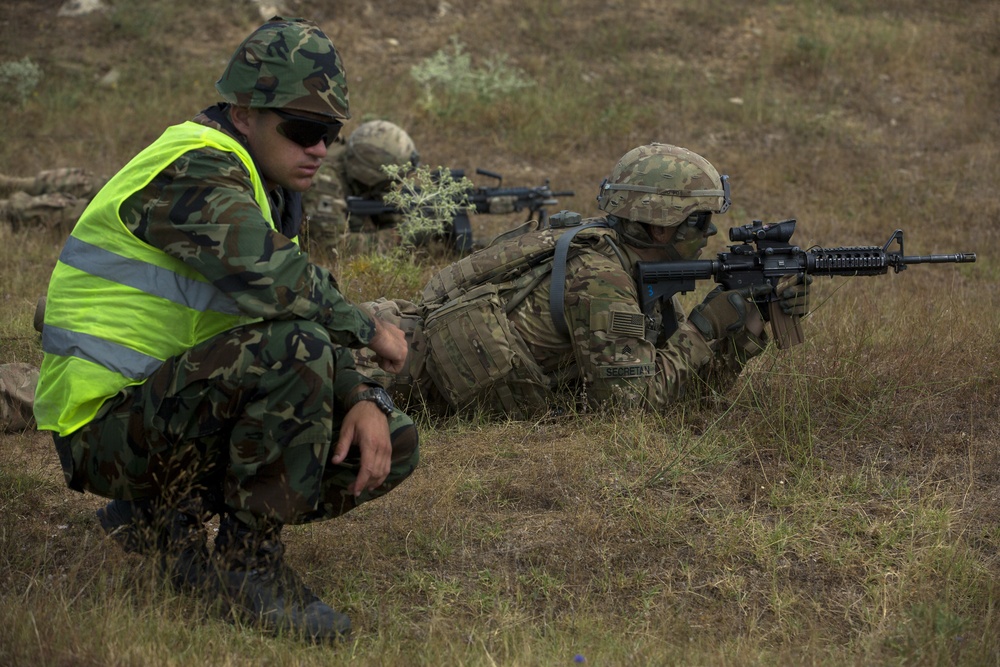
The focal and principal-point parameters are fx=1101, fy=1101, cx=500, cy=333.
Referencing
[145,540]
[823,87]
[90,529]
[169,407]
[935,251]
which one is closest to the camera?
[169,407]

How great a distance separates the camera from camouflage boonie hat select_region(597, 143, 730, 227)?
4.36 meters

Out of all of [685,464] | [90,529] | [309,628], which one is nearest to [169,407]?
[309,628]

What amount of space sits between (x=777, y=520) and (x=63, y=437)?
2181 mm

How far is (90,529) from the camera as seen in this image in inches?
137

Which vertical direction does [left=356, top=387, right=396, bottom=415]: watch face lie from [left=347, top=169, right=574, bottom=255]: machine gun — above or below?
above

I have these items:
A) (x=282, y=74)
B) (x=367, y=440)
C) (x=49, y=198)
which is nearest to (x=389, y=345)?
(x=367, y=440)

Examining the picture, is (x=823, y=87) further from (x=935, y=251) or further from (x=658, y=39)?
(x=935, y=251)

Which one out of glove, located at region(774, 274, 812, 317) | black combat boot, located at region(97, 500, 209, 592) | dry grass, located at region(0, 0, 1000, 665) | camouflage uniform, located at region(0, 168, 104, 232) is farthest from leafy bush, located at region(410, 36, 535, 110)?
black combat boot, located at region(97, 500, 209, 592)

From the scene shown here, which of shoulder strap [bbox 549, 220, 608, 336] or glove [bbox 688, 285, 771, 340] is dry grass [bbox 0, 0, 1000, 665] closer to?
glove [bbox 688, 285, 771, 340]

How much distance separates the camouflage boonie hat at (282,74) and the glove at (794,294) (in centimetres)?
227

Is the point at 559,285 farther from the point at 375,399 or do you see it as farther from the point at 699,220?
the point at 375,399

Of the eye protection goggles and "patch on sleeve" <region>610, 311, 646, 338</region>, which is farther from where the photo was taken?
the eye protection goggles

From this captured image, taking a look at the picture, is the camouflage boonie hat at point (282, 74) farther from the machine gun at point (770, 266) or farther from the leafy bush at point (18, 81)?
the leafy bush at point (18, 81)

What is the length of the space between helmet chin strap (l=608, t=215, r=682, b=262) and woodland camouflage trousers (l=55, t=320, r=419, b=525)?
6.45ft
